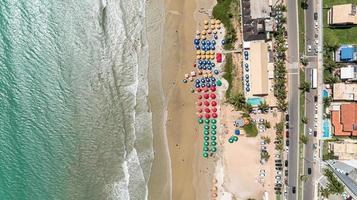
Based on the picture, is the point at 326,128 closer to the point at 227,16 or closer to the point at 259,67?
the point at 259,67

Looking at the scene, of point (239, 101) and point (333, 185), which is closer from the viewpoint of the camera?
point (333, 185)

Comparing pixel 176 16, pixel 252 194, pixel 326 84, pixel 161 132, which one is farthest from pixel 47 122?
pixel 326 84

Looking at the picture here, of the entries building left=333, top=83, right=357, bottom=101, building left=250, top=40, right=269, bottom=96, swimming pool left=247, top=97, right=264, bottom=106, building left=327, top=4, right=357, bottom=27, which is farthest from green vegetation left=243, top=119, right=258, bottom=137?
building left=327, top=4, right=357, bottom=27

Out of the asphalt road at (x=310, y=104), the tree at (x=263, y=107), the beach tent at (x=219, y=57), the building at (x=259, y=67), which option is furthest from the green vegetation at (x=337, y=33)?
the beach tent at (x=219, y=57)

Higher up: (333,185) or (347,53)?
(347,53)

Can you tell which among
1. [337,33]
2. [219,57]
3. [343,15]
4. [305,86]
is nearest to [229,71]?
[219,57]

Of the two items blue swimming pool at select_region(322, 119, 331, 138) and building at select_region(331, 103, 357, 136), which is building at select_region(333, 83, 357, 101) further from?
blue swimming pool at select_region(322, 119, 331, 138)
